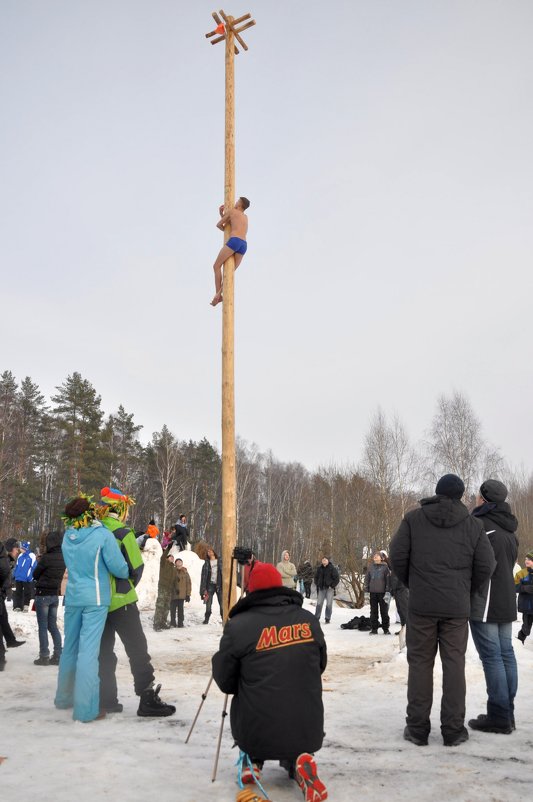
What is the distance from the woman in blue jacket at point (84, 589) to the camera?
5.47m

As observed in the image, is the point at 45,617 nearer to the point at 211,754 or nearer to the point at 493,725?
the point at 211,754

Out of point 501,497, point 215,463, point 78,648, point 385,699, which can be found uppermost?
point 215,463

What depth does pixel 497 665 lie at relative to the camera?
4.93m

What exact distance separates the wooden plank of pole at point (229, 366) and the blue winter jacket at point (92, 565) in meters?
1.88

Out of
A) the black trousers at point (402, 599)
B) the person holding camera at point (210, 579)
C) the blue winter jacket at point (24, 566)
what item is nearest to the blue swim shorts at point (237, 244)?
the black trousers at point (402, 599)

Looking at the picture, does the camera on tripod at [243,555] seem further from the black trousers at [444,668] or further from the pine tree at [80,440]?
the pine tree at [80,440]

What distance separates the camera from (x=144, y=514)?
175 ft


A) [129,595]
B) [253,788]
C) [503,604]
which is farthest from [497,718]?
[129,595]

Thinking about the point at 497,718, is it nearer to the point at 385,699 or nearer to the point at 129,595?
the point at 385,699

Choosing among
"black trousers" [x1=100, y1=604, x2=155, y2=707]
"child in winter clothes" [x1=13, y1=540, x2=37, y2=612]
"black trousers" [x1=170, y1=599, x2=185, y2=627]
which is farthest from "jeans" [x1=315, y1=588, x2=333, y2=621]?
"black trousers" [x1=100, y1=604, x2=155, y2=707]

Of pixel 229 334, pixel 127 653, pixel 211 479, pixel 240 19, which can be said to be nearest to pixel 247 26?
pixel 240 19

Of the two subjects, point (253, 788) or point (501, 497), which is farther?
point (501, 497)

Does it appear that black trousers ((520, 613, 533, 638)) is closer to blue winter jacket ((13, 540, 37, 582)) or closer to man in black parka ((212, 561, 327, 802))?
man in black parka ((212, 561, 327, 802))

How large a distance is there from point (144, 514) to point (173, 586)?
40.2 m
